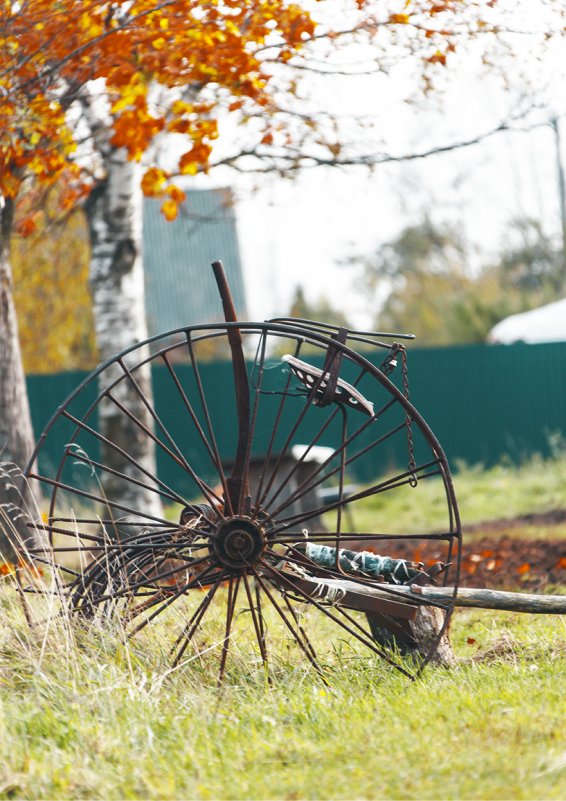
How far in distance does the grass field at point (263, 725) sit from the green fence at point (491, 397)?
1159cm

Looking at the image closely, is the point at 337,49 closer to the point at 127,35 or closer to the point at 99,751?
the point at 127,35

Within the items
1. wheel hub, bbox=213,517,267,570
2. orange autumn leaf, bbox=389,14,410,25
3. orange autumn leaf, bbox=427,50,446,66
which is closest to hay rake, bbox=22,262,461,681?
wheel hub, bbox=213,517,267,570

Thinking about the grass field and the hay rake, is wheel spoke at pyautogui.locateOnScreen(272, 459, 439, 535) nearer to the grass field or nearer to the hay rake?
the hay rake

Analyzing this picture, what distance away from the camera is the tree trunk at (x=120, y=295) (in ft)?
29.9

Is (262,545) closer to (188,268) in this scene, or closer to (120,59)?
(120,59)

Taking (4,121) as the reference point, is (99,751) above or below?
below

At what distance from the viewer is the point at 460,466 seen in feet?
51.8

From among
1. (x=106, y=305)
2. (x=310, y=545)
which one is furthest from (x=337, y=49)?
(x=310, y=545)

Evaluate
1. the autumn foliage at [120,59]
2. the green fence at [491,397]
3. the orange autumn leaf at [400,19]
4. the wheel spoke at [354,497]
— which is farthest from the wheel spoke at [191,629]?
the green fence at [491,397]

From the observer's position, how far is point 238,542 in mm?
4559

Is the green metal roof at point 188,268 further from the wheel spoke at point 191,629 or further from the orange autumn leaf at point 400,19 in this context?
the wheel spoke at point 191,629

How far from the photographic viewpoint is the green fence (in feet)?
54.1

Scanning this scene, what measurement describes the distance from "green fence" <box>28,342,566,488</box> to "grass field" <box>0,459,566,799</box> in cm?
1159

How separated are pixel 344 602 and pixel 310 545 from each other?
402 millimetres
